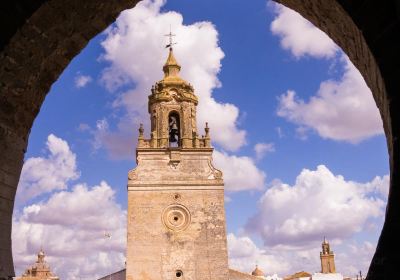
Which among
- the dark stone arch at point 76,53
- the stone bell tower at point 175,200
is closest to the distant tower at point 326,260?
the stone bell tower at point 175,200

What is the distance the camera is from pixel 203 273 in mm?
19438

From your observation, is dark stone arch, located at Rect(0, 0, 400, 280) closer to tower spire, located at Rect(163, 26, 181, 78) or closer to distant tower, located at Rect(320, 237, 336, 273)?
tower spire, located at Rect(163, 26, 181, 78)

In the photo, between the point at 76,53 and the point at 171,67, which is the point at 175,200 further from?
the point at 76,53

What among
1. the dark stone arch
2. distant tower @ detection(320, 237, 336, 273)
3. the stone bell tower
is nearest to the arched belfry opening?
the stone bell tower

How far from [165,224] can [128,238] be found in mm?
1581

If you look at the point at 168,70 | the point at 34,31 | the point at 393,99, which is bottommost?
the point at 393,99

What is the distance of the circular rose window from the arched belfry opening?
312 centimetres

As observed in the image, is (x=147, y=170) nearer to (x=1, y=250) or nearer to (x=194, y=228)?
(x=194, y=228)

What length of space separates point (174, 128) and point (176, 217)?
4212 mm

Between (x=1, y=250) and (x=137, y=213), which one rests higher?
(x=137, y=213)

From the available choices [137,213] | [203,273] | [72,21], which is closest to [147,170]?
[137,213]

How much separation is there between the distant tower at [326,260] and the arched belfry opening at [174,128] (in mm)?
25381

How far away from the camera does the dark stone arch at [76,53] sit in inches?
84.7

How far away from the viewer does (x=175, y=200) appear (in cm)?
2056
